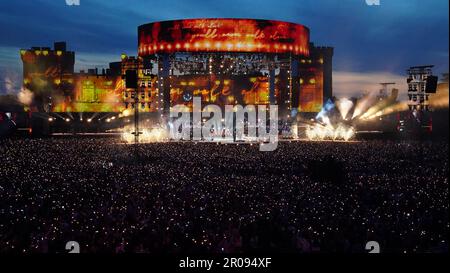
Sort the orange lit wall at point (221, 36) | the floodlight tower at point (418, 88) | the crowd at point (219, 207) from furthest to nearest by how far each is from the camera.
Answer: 1. the orange lit wall at point (221, 36)
2. the floodlight tower at point (418, 88)
3. the crowd at point (219, 207)

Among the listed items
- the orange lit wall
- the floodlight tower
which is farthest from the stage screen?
the floodlight tower

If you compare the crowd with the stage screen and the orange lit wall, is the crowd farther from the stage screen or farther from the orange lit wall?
the stage screen

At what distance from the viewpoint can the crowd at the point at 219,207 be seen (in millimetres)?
8336

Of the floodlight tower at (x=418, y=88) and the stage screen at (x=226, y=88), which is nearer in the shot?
the floodlight tower at (x=418, y=88)

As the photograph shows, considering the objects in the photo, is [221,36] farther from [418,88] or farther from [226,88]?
[226,88]

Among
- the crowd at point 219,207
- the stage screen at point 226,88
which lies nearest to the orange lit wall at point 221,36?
the stage screen at point 226,88

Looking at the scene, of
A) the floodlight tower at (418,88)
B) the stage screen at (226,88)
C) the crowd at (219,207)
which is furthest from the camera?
the stage screen at (226,88)

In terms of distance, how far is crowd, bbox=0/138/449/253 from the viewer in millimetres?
8336

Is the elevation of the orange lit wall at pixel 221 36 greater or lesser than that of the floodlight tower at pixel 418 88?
greater

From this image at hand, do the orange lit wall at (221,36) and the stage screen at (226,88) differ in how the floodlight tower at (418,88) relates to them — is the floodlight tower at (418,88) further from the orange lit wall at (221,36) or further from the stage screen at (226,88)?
the stage screen at (226,88)

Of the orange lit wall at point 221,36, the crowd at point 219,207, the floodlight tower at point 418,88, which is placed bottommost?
the crowd at point 219,207

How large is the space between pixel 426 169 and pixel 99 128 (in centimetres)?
4026

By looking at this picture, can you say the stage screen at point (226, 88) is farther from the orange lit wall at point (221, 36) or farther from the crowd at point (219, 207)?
the crowd at point (219, 207)

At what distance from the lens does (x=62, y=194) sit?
537 inches
